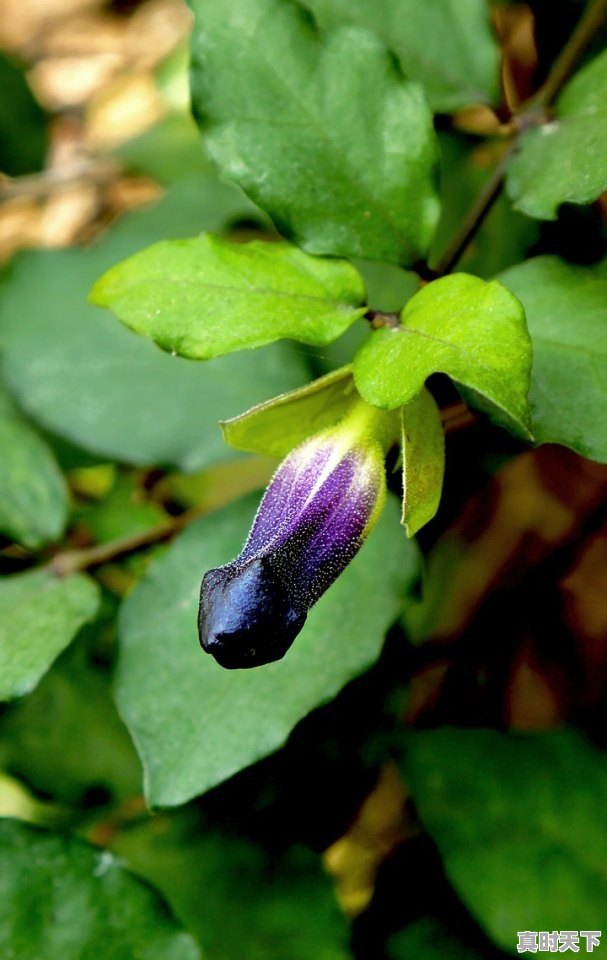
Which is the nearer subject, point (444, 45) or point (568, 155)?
point (568, 155)

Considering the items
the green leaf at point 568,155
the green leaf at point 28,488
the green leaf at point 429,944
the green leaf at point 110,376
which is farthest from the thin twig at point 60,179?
the green leaf at point 429,944

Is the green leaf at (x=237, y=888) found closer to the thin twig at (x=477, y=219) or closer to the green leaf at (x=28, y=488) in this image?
the green leaf at (x=28, y=488)

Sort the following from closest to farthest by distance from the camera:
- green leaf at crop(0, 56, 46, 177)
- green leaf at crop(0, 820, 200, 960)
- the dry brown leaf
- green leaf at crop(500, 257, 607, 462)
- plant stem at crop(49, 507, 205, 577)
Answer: green leaf at crop(500, 257, 607, 462) → green leaf at crop(0, 820, 200, 960) → plant stem at crop(49, 507, 205, 577) → the dry brown leaf → green leaf at crop(0, 56, 46, 177)

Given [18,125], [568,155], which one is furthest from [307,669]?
[18,125]

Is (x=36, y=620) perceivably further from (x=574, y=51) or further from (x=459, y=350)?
(x=574, y=51)

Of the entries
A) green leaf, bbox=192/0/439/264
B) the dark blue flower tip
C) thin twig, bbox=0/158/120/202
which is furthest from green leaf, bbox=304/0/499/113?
thin twig, bbox=0/158/120/202

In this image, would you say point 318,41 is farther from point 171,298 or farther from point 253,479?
point 253,479

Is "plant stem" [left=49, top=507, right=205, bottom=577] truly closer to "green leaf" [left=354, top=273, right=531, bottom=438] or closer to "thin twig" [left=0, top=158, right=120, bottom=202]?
"green leaf" [left=354, top=273, right=531, bottom=438]
